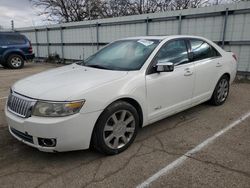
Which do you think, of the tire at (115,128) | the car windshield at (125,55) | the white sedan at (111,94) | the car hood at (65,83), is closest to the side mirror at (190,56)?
the white sedan at (111,94)

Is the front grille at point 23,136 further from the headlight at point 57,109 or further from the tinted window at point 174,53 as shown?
the tinted window at point 174,53

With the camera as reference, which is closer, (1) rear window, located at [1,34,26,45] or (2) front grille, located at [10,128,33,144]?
(2) front grille, located at [10,128,33,144]

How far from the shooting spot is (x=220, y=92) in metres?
5.13

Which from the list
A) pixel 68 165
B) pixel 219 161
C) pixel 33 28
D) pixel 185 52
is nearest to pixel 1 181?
pixel 68 165

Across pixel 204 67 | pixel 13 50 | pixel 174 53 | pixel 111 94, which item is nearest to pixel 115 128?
pixel 111 94

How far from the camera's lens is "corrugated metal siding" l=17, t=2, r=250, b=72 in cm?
780

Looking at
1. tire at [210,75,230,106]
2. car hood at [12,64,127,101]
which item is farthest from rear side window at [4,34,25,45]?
tire at [210,75,230,106]

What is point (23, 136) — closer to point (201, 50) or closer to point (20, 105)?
point (20, 105)

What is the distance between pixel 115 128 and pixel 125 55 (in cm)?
131

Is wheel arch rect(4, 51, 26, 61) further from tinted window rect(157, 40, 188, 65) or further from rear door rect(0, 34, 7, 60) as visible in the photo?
tinted window rect(157, 40, 188, 65)

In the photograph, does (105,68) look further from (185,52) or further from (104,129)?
(185,52)

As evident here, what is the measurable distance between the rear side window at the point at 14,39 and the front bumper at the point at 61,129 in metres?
10.8

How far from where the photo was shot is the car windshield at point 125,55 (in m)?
3.50

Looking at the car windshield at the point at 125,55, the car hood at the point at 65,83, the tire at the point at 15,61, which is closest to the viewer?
the car hood at the point at 65,83
